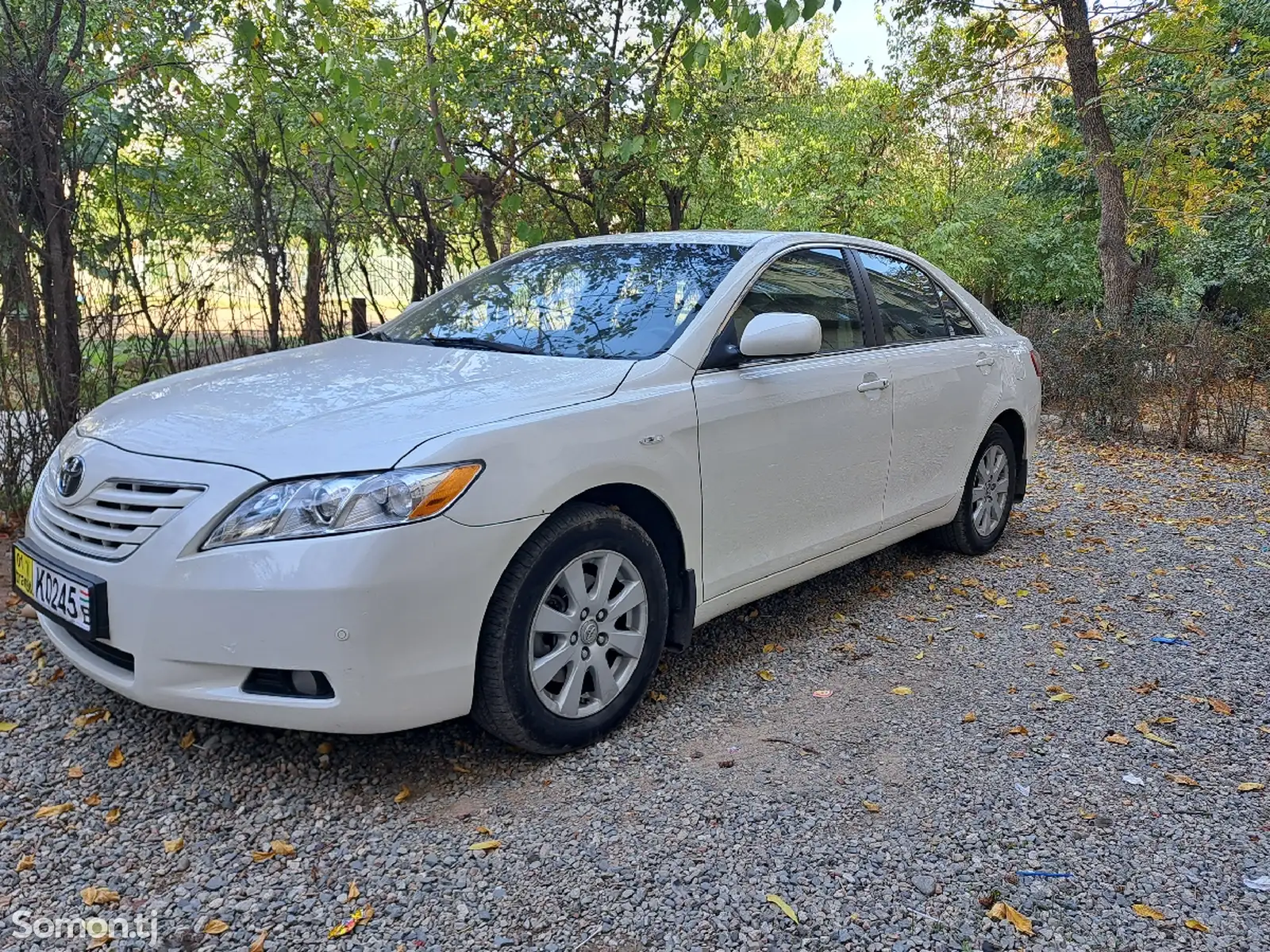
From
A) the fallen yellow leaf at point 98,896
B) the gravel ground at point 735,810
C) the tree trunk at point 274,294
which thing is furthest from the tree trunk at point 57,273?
the fallen yellow leaf at point 98,896

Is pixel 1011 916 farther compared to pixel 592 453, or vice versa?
pixel 592 453

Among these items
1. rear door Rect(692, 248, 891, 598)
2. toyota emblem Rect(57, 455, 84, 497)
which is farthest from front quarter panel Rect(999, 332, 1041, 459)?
toyota emblem Rect(57, 455, 84, 497)

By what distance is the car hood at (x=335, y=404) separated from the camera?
8.49 ft

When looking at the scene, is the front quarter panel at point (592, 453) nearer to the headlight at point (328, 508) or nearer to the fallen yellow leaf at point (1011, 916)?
the headlight at point (328, 508)

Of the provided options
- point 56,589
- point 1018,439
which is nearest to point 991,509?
point 1018,439

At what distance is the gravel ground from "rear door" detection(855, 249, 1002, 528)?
77 centimetres

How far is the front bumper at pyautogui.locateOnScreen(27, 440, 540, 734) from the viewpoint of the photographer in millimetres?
2438

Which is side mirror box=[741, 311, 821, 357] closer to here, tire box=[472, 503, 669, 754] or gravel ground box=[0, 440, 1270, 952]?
tire box=[472, 503, 669, 754]

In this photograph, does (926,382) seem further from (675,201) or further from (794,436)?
(675,201)

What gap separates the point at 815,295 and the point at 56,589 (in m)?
2.84

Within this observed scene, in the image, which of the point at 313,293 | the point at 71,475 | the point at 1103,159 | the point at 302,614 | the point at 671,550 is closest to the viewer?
the point at 302,614

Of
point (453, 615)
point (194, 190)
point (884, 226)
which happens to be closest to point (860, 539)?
point (453, 615)

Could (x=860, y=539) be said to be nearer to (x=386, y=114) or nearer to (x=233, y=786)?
(x=233, y=786)

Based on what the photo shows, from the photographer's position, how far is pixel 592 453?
9.46 ft
